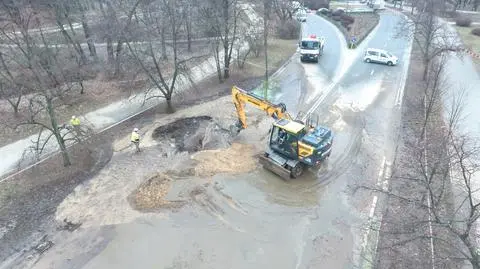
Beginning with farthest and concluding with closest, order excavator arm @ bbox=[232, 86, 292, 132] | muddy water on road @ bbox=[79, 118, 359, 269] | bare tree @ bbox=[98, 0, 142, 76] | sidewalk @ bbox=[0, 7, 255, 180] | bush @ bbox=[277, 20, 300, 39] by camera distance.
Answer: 1. bush @ bbox=[277, 20, 300, 39]
2. bare tree @ bbox=[98, 0, 142, 76]
3. sidewalk @ bbox=[0, 7, 255, 180]
4. excavator arm @ bbox=[232, 86, 292, 132]
5. muddy water on road @ bbox=[79, 118, 359, 269]

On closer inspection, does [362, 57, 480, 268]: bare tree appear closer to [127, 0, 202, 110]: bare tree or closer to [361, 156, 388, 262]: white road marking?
[361, 156, 388, 262]: white road marking

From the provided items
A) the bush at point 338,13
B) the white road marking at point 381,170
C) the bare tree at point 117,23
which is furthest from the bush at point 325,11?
the white road marking at point 381,170

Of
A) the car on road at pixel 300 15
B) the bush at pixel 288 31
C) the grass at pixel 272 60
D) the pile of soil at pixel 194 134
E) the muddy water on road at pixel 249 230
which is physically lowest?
the muddy water on road at pixel 249 230

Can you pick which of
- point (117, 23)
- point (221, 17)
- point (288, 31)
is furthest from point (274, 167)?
point (288, 31)

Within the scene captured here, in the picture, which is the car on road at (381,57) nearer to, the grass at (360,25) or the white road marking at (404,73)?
the white road marking at (404,73)

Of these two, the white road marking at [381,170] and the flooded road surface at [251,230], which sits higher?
the white road marking at [381,170]

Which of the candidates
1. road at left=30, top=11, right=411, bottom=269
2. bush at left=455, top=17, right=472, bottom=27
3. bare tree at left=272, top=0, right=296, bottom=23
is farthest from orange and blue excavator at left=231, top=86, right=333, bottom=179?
bush at left=455, top=17, right=472, bottom=27

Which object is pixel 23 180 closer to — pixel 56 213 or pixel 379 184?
pixel 56 213

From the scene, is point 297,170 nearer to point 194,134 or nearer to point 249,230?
point 249,230
